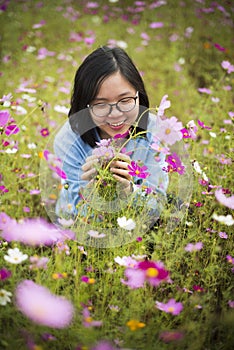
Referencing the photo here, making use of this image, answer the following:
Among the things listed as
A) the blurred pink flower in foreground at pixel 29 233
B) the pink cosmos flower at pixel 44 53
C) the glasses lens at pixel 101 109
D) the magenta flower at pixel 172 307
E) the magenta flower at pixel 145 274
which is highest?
the pink cosmos flower at pixel 44 53

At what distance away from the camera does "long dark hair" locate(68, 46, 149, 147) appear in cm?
108

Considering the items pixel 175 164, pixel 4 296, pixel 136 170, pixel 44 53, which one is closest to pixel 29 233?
pixel 4 296

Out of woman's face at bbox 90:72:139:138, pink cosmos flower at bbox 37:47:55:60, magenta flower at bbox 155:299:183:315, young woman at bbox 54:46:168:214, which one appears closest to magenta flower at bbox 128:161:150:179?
young woman at bbox 54:46:168:214

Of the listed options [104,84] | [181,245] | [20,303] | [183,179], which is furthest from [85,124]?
[20,303]

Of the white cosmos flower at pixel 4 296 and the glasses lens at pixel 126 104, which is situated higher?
the glasses lens at pixel 126 104

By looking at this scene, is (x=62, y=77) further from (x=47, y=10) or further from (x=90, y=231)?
(x=90, y=231)

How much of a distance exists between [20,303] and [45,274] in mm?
147

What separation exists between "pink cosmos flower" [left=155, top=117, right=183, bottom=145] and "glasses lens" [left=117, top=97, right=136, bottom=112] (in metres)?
0.11

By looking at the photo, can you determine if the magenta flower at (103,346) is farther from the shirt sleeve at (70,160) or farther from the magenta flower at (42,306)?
the shirt sleeve at (70,160)

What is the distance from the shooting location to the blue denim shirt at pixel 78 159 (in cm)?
111

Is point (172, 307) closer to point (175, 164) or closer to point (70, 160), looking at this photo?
point (175, 164)

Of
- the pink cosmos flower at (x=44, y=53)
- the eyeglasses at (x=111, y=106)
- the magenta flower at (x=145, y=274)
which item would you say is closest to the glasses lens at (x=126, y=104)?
the eyeglasses at (x=111, y=106)

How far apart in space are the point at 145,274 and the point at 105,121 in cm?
48

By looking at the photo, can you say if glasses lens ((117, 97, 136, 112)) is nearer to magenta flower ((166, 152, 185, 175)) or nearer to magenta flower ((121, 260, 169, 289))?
magenta flower ((166, 152, 185, 175))
